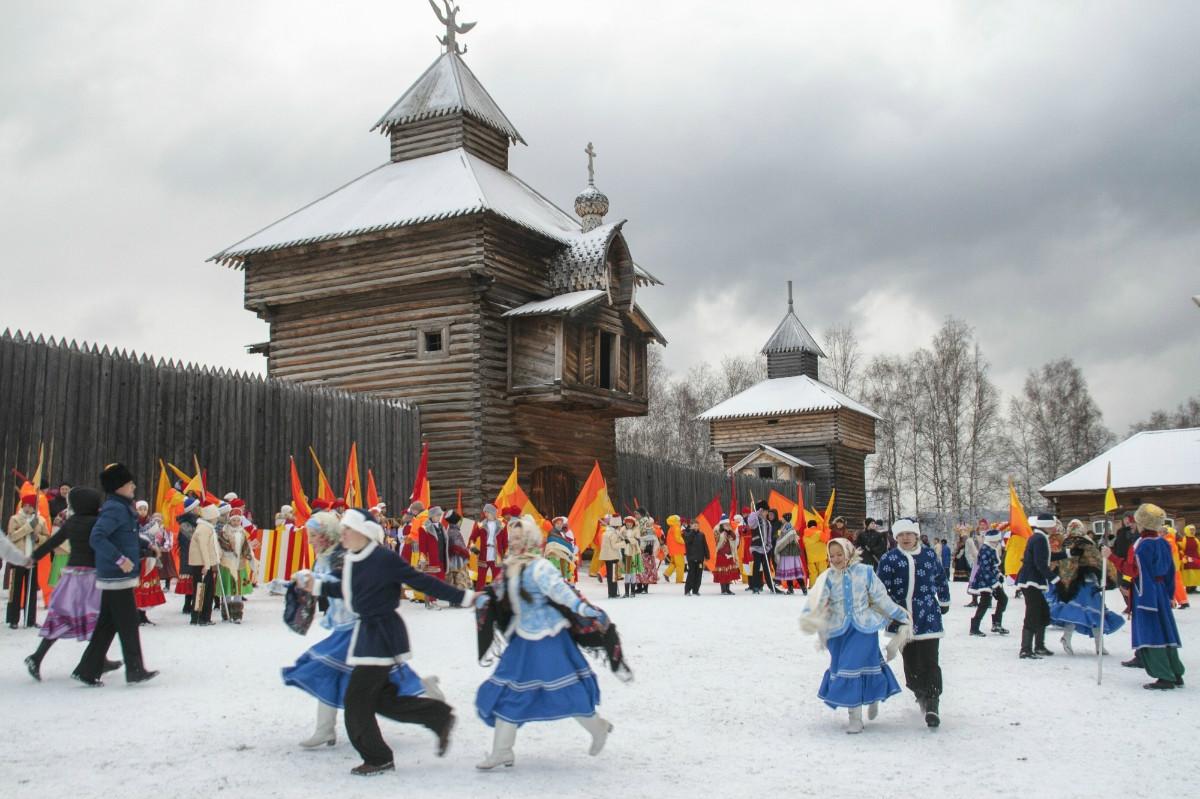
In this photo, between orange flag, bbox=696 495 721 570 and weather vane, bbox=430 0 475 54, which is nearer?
orange flag, bbox=696 495 721 570

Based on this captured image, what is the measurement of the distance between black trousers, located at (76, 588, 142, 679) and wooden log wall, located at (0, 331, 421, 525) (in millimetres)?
8248

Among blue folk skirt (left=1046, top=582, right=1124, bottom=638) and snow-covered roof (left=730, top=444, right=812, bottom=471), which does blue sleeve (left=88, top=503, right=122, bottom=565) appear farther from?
snow-covered roof (left=730, top=444, right=812, bottom=471)

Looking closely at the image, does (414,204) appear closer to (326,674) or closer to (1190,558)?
(1190,558)

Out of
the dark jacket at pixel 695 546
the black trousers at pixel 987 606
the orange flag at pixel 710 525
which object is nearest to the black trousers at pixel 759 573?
the orange flag at pixel 710 525

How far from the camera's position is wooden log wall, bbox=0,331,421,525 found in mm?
16016

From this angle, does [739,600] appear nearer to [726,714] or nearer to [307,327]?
[726,714]

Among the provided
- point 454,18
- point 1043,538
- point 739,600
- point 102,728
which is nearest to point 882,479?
point 454,18

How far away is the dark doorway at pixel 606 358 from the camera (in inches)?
1063

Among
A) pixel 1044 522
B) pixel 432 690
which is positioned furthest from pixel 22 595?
pixel 1044 522

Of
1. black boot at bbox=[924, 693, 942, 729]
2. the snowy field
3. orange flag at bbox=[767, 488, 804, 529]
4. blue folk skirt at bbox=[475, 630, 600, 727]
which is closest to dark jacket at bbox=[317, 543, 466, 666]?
Answer: blue folk skirt at bbox=[475, 630, 600, 727]

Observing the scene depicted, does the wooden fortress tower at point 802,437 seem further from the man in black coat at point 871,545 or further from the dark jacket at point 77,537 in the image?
the dark jacket at point 77,537

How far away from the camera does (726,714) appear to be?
7891 millimetres

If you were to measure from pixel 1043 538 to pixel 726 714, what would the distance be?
5.47m

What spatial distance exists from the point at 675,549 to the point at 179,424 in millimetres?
11775
